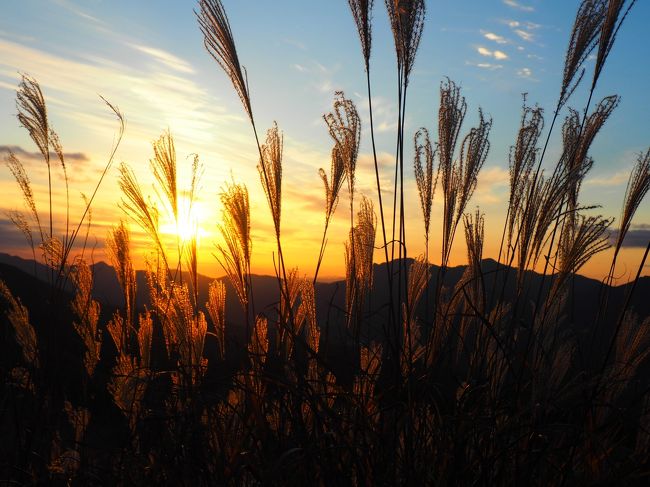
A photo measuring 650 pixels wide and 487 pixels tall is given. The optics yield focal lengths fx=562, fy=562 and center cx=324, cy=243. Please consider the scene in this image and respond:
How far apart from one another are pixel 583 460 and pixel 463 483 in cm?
64

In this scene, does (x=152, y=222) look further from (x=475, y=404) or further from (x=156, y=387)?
(x=475, y=404)

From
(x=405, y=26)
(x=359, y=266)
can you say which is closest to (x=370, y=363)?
(x=359, y=266)

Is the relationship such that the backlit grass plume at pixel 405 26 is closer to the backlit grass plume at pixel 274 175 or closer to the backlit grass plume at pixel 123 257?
the backlit grass plume at pixel 274 175

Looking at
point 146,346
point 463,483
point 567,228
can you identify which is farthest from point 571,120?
point 146,346

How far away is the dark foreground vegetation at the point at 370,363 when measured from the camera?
6.19 feet

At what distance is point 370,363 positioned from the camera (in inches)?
99.0

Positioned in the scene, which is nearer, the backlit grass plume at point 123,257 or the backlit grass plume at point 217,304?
the backlit grass plume at point 217,304

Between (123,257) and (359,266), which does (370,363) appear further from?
(123,257)

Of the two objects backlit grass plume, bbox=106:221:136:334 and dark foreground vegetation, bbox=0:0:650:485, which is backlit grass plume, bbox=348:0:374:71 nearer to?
dark foreground vegetation, bbox=0:0:650:485

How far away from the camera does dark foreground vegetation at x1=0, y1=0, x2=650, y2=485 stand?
1887 mm

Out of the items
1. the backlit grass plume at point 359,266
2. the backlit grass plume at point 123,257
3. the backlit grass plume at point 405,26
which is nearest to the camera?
the backlit grass plume at point 405,26

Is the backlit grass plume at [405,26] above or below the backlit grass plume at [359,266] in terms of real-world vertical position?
above

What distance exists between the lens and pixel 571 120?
3.04 m

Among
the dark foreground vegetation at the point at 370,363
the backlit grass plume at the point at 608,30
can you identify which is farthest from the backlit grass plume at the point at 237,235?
the backlit grass plume at the point at 608,30
